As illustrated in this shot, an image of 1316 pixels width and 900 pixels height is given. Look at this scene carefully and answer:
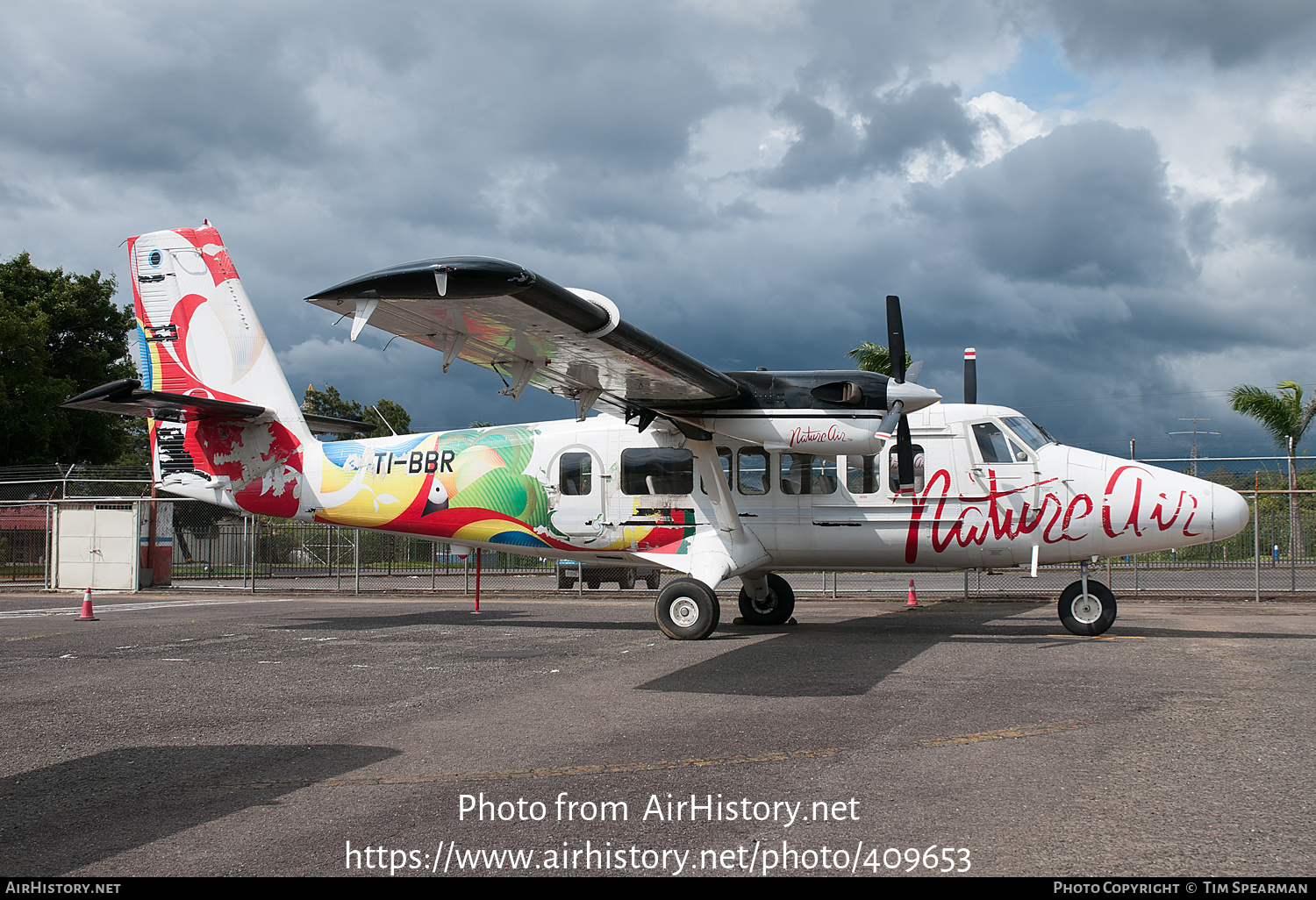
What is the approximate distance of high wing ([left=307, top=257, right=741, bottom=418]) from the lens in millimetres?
7004

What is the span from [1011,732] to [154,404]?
11.6 meters

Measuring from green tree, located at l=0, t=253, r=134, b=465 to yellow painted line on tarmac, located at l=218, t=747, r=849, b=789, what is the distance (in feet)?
120

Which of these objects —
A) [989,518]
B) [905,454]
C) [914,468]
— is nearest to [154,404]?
[905,454]

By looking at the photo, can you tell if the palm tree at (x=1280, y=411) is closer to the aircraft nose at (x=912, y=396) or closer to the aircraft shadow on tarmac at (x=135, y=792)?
the aircraft nose at (x=912, y=396)

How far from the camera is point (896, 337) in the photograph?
11.9m

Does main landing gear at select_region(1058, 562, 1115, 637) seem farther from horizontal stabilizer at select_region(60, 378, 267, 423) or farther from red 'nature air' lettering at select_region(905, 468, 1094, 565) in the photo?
horizontal stabilizer at select_region(60, 378, 267, 423)

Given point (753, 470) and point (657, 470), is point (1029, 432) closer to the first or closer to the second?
point (753, 470)

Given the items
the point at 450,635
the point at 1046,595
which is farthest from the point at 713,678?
the point at 1046,595

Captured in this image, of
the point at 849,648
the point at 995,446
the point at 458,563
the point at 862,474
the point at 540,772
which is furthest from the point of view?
the point at 458,563

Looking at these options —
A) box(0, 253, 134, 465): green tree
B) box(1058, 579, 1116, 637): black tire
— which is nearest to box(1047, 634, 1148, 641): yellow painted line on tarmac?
box(1058, 579, 1116, 637): black tire

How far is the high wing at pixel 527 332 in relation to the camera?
7004 millimetres

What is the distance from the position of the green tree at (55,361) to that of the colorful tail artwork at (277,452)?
83.1 feet

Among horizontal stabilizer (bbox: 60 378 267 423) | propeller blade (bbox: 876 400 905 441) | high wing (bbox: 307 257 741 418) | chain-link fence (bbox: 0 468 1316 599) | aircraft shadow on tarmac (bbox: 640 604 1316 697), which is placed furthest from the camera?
chain-link fence (bbox: 0 468 1316 599)

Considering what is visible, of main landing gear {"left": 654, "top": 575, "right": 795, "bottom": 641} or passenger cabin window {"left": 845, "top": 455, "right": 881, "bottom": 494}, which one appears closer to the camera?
main landing gear {"left": 654, "top": 575, "right": 795, "bottom": 641}
